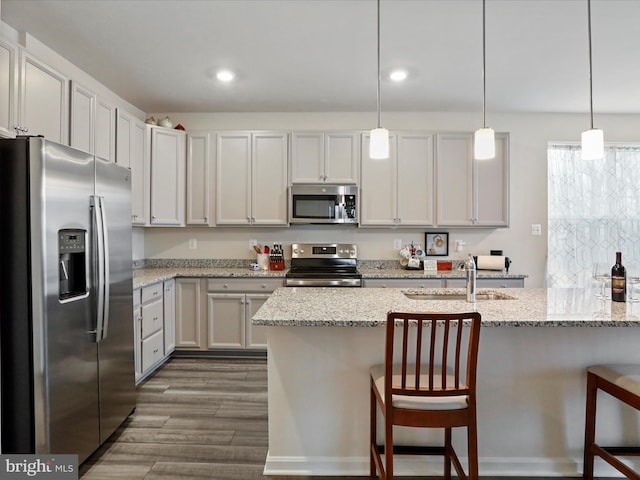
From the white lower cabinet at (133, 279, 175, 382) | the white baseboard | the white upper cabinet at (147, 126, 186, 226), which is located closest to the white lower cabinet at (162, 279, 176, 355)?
the white lower cabinet at (133, 279, 175, 382)

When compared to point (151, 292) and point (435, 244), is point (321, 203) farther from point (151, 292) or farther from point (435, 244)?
point (151, 292)

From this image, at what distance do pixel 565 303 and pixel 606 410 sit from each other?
56 cm

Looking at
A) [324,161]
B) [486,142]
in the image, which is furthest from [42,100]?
[486,142]

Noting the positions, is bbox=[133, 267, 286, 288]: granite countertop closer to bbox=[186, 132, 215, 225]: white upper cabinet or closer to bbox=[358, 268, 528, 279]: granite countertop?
bbox=[186, 132, 215, 225]: white upper cabinet

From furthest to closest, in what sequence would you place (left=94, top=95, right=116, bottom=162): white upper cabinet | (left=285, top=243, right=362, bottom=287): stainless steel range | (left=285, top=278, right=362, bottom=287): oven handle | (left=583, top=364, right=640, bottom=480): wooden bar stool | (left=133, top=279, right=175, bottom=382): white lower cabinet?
(left=285, top=243, right=362, bottom=287): stainless steel range, (left=285, top=278, right=362, bottom=287): oven handle, (left=133, top=279, right=175, bottom=382): white lower cabinet, (left=94, top=95, right=116, bottom=162): white upper cabinet, (left=583, top=364, right=640, bottom=480): wooden bar stool

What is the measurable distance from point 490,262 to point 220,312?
282cm

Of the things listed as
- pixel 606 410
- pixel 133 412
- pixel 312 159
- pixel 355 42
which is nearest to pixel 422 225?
pixel 312 159

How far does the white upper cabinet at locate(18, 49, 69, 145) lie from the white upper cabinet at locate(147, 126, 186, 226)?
47.5 inches

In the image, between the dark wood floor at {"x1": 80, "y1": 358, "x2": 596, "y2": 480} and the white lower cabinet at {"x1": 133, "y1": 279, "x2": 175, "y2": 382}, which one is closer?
the dark wood floor at {"x1": 80, "y1": 358, "x2": 596, "y2": 480}

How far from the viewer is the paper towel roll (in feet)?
12.8

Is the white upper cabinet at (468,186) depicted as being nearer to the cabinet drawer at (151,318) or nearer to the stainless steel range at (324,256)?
the stainless steel range at (324,256)

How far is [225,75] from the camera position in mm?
3242

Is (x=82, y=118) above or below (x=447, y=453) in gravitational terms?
above

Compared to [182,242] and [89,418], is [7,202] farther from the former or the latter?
[182,242]
